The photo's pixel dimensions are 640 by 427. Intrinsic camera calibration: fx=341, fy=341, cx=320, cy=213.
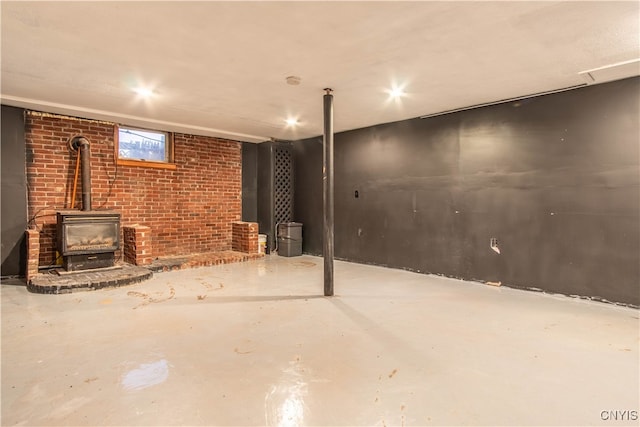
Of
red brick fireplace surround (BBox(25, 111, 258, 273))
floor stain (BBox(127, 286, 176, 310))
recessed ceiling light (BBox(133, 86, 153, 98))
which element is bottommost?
floor stain (BBox(127, 286, 176, 310))

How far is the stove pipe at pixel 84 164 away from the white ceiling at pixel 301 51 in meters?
0.52

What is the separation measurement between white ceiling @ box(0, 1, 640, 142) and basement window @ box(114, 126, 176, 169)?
1.00 meters

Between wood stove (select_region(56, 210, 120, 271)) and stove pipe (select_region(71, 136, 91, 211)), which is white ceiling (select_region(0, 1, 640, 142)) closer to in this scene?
stove pipe (select_region(71, 136, 91, 211))

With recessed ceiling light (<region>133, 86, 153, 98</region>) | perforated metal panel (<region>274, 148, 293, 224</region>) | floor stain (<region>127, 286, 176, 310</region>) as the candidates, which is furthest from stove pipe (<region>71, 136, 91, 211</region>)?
perforated metal panel (<region>274, 148, 293, 224</region>)

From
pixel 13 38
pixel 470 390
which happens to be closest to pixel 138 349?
pixel 470 390

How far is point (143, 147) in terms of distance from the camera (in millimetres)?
5914

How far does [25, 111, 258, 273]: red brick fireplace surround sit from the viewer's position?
4.85 meters

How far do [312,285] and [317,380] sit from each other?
7.91 feet

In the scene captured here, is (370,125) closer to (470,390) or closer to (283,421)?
(470,390)

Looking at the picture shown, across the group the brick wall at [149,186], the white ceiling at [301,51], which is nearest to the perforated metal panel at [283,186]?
the brick wall at [149,186]

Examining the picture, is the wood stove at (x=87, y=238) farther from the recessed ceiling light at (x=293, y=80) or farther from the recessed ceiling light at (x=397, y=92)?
the recessed ceiling light at (x=397, y=92)

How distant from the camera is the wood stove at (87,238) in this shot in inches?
176

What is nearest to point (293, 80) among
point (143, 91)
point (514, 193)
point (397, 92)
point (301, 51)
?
point (301, 51)

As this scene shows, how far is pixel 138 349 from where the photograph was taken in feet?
8.15
